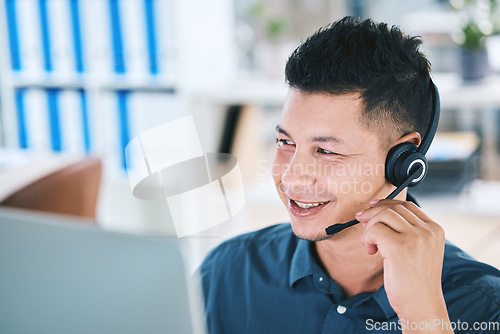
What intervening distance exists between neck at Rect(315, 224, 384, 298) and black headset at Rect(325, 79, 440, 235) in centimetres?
7

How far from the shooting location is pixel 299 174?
3.14ft

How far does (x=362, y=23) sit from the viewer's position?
38.3 inches

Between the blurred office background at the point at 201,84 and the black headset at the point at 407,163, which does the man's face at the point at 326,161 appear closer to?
the black headset at the point at 407,163

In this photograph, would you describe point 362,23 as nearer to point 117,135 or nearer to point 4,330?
point 4,330

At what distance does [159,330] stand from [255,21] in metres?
3.12

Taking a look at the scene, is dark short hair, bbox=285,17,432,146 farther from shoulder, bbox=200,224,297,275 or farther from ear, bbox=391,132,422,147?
shoulder, bbox=200,224,297,275

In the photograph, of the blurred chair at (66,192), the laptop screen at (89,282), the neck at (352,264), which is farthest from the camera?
the blurred chair at (66,192)

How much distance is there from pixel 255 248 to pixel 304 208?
0.24 m

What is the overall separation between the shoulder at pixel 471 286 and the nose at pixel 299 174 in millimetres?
265

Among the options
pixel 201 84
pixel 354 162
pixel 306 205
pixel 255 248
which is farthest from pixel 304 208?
pixel 201 84

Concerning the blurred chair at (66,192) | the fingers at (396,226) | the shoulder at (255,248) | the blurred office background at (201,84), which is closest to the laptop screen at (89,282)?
the fingers at (396,226)

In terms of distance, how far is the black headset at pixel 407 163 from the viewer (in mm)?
941

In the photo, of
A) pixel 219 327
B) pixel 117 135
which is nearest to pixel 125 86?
pixel 117 135

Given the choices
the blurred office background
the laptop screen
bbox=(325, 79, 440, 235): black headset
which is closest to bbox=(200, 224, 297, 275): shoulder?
bbox=(325, 79, 440, 235): black headset
